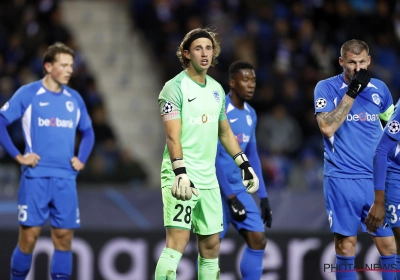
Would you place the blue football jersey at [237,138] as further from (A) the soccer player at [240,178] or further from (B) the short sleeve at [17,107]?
(B) the short sleeve at [17,107]

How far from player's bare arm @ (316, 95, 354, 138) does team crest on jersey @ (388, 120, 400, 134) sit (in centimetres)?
38

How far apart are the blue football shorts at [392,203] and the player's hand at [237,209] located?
1339mm

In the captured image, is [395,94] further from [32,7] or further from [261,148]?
[32,7]

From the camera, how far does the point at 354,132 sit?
7.20 m

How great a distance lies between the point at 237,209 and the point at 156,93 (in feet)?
26.2

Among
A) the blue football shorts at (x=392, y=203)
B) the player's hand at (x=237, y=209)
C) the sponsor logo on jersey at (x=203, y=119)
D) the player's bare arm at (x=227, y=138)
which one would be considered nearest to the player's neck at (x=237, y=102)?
the player's hand at (x=237, y=209)

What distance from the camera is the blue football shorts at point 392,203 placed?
716 cm

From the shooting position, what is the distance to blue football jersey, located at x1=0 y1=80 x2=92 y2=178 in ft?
26.9

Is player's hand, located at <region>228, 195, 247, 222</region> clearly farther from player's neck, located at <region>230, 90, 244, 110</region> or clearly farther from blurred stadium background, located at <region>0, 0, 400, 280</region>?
blurred stadium background, located at <region>0, 0, 400, 280</region>

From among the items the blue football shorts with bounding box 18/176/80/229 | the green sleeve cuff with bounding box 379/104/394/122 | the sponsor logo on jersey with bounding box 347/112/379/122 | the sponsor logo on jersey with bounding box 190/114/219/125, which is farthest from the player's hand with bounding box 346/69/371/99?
the blue football shorts with bounding box 18/176/80/229

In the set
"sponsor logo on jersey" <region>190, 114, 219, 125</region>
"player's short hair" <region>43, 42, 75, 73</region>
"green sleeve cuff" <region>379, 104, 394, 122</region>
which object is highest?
"player's short hair" <region>43, 42, 75, 73</region>

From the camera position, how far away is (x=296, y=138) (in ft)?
43.1

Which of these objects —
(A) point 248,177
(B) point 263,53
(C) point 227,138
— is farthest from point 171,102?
(B) point 263,53

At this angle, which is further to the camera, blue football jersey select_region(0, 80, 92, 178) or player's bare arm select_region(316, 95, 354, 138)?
blue football jersey select_region(0, 80, 92, 178)
